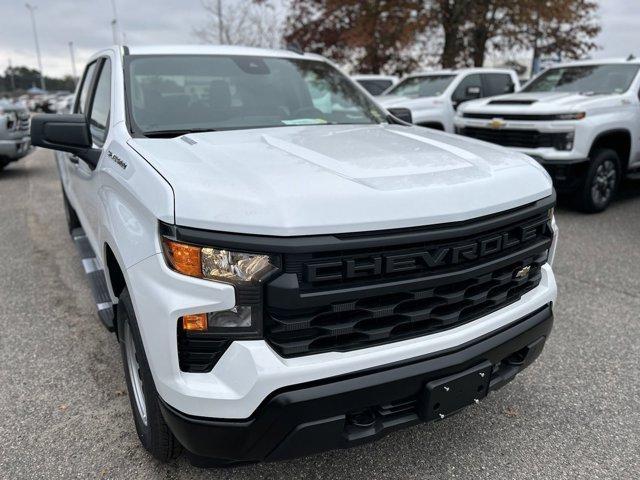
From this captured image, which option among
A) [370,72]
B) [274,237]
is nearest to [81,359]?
[274,237]

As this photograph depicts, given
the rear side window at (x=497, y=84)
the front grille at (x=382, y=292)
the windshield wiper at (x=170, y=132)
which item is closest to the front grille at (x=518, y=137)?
the rear side window at (x=497, y=84)

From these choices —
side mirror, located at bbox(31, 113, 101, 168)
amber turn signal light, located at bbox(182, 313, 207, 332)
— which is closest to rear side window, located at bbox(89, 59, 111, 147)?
side mirror, located at bbox(31, 113, 101, 168)

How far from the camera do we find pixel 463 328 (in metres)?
2.05

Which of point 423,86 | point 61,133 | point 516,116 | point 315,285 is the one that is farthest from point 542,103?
point 315,285

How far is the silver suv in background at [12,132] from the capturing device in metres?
9.58

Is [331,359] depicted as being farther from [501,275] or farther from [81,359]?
[81,359]

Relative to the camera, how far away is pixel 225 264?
1.72m

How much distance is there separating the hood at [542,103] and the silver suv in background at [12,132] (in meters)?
7.94

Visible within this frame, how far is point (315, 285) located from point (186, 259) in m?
0.43

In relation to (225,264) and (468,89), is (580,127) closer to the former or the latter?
(468,89)

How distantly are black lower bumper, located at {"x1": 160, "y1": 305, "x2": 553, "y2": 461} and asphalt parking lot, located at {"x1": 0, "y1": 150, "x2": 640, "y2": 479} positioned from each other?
1.82 ft

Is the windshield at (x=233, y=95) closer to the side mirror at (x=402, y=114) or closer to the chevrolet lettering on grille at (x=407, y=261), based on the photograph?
the side mirror at (x=402, y=114)

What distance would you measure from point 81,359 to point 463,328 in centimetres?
241

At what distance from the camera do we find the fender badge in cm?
234
